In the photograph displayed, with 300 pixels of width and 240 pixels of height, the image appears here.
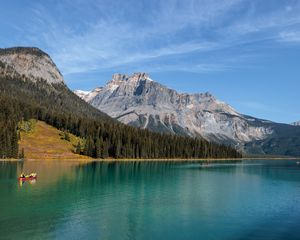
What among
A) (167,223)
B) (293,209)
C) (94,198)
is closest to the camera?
(167,223)

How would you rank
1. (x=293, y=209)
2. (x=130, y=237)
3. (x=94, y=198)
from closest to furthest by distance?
(x=130, y=237) < (x=293, y=209) < (x=94, y=198)

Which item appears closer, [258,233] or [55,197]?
[258,233]

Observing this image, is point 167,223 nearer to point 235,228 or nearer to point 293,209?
point 235,228

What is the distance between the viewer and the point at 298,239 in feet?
176

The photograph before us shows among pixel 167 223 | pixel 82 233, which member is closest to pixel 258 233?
pixel 167 223

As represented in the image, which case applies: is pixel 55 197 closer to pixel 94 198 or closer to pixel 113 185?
pixel 94 198

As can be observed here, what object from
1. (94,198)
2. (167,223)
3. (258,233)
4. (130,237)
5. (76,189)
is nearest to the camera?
(130,237)

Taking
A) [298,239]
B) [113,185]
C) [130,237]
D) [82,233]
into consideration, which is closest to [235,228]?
[298,239]

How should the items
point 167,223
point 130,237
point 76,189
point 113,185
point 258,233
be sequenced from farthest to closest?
point 113,185 < point 76,189 < point 167,223 < point 258,233 < point 130,237

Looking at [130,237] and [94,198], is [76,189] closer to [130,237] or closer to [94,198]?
[94,198]

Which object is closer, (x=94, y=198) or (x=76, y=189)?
(x=94, y=198)

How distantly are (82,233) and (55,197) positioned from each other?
31.2 m

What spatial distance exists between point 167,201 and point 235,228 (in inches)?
995

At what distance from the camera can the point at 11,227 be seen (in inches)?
2096
